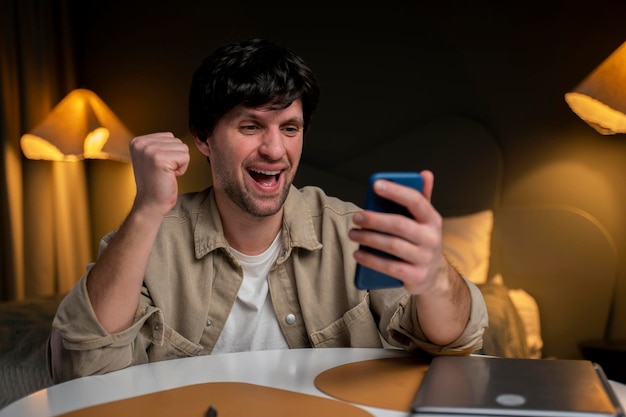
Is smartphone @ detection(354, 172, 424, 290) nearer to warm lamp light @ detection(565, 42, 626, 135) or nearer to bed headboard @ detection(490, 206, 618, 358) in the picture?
warm lamp light @ detection(565, 42, 626, 135)

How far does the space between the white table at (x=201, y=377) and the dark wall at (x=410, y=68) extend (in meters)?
1.93

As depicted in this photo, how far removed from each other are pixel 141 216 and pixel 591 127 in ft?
7.06

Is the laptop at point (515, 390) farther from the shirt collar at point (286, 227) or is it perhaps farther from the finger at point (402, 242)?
the shirt collar at point (286, 227)

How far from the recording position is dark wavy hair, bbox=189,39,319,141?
5.22 feet

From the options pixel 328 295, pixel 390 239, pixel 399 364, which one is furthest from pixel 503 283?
pixel 390 239

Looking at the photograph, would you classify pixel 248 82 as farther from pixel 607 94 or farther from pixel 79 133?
pixel 79 133

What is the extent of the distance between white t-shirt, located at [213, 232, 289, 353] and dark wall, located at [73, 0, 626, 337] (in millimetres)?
1771

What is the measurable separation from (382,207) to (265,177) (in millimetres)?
674

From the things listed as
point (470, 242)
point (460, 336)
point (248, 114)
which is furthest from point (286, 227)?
point (470, 242)

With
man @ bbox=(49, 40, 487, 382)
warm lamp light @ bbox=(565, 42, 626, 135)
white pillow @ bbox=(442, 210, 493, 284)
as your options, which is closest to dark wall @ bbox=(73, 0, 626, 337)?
white pillow @ bbox=(442, 210, 493, 284)

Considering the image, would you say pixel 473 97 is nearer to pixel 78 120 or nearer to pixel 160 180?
pixel 78 120

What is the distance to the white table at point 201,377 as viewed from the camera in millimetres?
1028

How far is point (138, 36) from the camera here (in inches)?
147

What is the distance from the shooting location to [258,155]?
1606mm
